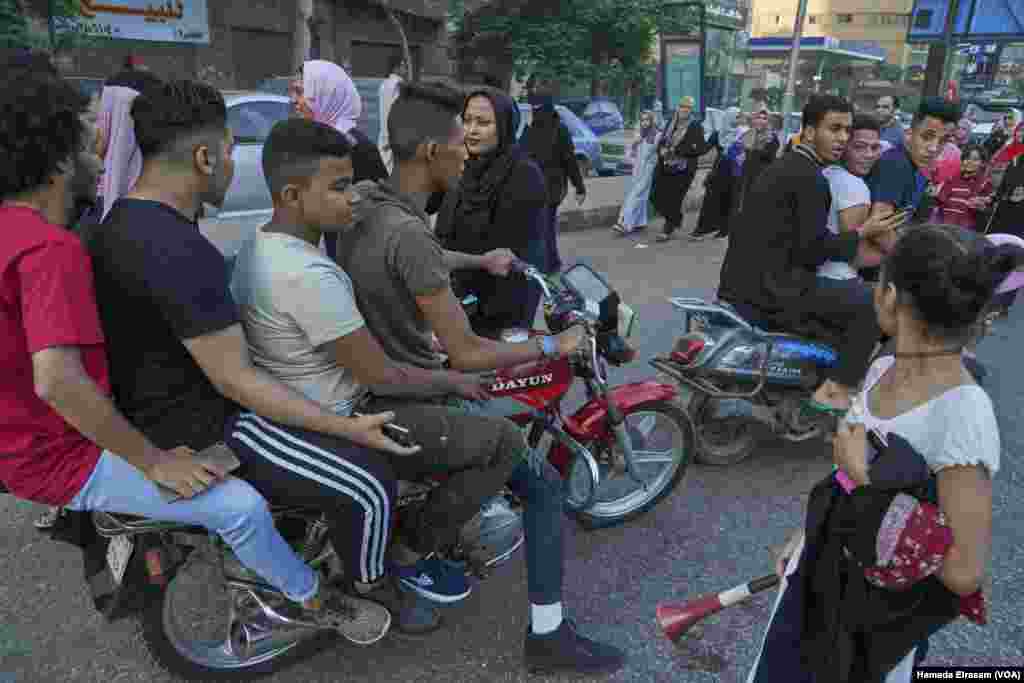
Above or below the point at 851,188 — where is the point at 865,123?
above

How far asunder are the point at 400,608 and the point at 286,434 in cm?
73

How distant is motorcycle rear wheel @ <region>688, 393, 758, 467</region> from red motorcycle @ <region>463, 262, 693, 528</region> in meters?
0.49

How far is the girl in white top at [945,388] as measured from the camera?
1.41m

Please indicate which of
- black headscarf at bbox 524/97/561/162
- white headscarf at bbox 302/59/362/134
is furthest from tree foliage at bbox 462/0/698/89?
white headscarf at bbox 302/59/362/134

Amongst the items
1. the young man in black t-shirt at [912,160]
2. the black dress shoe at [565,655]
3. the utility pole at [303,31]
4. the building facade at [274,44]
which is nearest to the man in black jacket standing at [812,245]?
the young man in black t-shirt at [912,160]

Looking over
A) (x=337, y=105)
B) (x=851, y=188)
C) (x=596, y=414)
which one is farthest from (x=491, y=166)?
(x=851, y=188)

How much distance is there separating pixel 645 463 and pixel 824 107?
186 cm

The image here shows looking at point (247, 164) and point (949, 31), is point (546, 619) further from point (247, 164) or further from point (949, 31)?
point (949, 31)

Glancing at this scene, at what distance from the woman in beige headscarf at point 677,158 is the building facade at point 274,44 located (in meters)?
6.73

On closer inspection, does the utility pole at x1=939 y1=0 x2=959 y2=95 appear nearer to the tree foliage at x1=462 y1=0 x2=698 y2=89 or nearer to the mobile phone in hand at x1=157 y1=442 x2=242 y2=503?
the tree foliage at x1=462 y1=0 x2=698 y2=89

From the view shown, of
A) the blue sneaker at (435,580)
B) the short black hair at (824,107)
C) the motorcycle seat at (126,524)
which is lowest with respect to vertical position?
the blue sneaker at (435,580)

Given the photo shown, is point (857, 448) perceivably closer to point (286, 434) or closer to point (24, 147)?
point (286, 434)

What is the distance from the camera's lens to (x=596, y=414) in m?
2.81

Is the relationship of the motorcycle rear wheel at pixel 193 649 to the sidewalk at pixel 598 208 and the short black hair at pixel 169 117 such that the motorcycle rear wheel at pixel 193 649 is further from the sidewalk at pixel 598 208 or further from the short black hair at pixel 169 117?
the sidewalk at pixel 598 208
